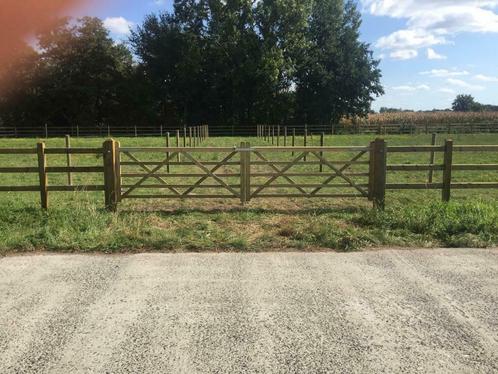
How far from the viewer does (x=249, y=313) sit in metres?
3.99

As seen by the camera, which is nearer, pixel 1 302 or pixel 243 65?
pixel 1 302

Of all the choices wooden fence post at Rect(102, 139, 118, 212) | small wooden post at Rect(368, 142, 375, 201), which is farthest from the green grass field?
small wooden post at Rect(368, 142, 375, 201)

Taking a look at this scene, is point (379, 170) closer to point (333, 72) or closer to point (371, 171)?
point (371, 171)

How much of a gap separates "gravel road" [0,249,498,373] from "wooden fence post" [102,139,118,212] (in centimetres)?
279

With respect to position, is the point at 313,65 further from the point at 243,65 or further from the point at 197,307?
the point at 197,307

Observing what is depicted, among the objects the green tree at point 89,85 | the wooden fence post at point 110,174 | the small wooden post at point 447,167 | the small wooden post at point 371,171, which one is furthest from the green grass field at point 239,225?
the green tree at point 89,85

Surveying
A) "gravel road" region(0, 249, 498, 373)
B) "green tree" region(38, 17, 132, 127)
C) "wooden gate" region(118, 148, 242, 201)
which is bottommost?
"gravel road" region(0, 249, 498, 373)

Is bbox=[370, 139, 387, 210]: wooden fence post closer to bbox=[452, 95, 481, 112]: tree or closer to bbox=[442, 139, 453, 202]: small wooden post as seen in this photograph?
bbox=[442, 139, 453, 202]: small wooden post

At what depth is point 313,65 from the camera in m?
55.2

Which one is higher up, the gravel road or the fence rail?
the fence rail

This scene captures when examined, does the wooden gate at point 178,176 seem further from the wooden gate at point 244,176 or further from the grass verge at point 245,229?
the grass verge at point 245,229

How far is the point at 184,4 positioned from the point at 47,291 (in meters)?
53.8

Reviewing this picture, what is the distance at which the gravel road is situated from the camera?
3.23m

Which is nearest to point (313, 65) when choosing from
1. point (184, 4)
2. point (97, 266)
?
point (184, 4)
